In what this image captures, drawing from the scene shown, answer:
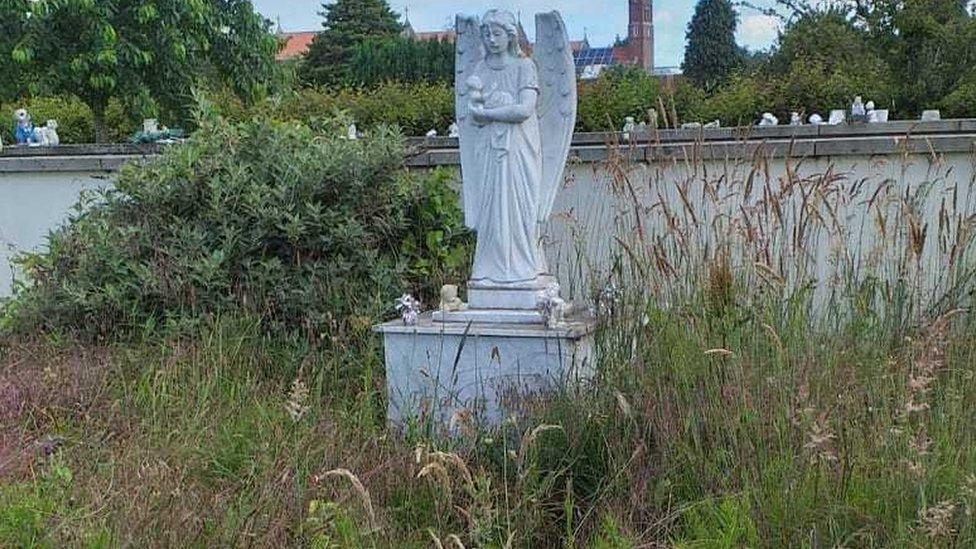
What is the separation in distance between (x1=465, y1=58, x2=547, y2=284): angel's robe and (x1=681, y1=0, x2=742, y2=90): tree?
49987 mm

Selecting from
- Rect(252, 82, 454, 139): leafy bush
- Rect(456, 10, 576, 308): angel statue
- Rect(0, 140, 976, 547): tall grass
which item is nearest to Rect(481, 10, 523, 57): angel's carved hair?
Rect(456, 10, 576, 308): angel statue

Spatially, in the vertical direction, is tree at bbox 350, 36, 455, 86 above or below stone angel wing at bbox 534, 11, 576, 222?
above

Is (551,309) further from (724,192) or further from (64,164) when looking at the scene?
(64,164)

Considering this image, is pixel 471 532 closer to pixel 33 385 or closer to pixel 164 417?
pixel 164 417

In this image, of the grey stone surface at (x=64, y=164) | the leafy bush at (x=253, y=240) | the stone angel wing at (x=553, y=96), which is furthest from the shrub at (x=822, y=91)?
the stone angel wing at (x=553, y=96)

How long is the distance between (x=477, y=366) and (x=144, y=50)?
11.1 metres

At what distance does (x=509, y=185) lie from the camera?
4734mm

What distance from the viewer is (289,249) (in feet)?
19.0

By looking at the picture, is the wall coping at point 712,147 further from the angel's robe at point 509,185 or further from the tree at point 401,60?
the tree at point 401,60

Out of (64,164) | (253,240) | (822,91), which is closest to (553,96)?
(253,240)

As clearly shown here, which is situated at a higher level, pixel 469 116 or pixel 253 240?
pixel 469 116

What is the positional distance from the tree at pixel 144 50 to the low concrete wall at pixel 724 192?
4523mm

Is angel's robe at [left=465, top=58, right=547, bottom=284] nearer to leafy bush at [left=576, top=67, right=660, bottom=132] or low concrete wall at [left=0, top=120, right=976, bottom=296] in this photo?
low concrete wall at [left=0, top=120, right=976, bottom=296]

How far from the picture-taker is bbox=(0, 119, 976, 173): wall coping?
527 cm
